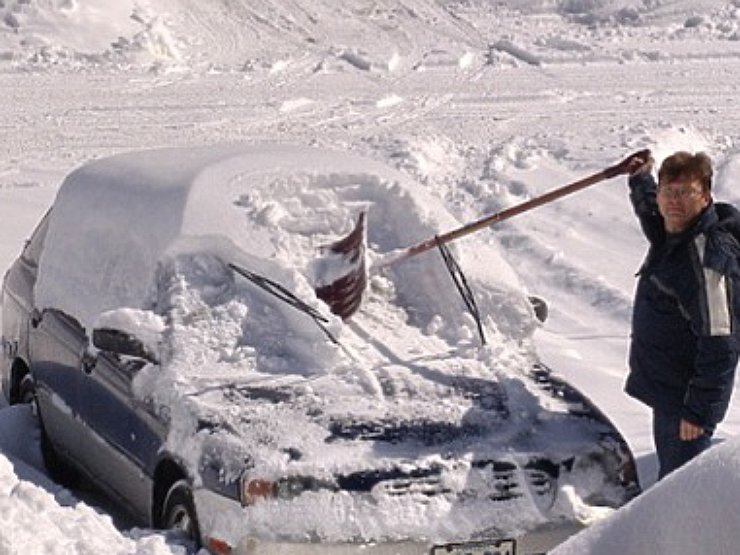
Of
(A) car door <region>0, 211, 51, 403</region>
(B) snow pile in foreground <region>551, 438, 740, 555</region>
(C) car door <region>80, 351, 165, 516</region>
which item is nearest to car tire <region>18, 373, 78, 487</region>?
(A) car door <region>0, 211, 51, 403</region>

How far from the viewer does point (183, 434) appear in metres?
6.32

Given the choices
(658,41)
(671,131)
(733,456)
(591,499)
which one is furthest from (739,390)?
(658,41)

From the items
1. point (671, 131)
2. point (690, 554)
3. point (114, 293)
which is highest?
point (690, 554)

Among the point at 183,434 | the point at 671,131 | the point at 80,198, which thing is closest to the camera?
the point at 183,434

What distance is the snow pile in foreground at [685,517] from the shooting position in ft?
11.1

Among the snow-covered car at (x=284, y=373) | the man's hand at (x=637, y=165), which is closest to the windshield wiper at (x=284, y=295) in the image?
the snow-covered car at (x=284, y=373)

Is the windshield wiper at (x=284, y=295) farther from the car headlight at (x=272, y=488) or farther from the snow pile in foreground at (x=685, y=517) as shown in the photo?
the snow pile in foreground at (x=685, y=517)

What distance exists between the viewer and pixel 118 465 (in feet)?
22.6

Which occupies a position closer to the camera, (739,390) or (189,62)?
(739,390)

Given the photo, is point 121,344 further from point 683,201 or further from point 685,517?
point 685,517

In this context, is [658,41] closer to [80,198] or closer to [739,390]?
[739,390]

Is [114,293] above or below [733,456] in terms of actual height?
below

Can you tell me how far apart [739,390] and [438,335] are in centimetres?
243

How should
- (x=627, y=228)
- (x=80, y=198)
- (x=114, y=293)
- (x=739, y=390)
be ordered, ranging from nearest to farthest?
1. (x=114, y=293)
2. (x=80, y=198)
3. (x=739, y=390)
4. (x=627, y=228)
